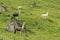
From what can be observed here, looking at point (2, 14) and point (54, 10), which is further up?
point (2, 14)

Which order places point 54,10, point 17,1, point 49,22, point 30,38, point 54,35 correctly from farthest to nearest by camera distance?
point 17,1, point 54,10, point 49,22, point 54,35, point 30,38

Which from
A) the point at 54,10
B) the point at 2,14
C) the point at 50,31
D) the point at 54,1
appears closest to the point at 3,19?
the point at 2,14

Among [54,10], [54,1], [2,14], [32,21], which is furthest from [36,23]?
[54,1]

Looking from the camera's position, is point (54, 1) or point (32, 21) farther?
point (54, 1)

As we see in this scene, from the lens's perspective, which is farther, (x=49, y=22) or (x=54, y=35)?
(x=49, y=22)

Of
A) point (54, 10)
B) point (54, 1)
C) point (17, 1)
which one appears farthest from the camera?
point (54, 1)

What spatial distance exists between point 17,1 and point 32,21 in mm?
12347

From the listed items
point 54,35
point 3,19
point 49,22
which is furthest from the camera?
point 49,22

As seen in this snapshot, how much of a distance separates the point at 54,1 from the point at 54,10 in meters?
6.64

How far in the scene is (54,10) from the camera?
31.6 m

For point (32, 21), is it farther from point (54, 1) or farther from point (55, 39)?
point (54, 1)

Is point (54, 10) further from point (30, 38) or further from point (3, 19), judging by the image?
point (30, 38)

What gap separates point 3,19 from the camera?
21.5 meters

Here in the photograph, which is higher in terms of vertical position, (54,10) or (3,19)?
(3,19)
